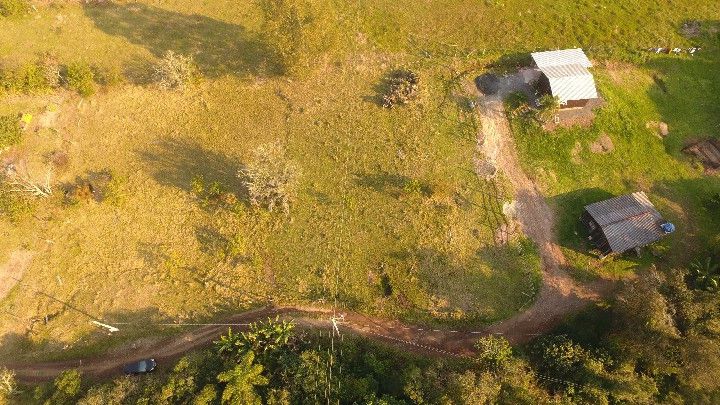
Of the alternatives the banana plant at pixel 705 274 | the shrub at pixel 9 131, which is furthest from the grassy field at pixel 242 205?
the banana plant at pixel 705 274

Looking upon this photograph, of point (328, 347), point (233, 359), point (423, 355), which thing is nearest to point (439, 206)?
point (423, 355)

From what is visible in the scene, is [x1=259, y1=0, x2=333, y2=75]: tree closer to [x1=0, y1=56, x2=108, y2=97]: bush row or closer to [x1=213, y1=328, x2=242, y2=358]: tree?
[x1=0, y1=56, x2=108, y2=97]: bush row

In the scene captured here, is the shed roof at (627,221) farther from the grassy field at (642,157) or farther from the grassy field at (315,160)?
the grassy field at (315,160)

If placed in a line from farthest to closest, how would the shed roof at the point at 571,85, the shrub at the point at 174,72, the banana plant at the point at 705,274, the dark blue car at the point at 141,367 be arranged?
the shrub at the point at 174,72 < the shed roof at the point at 571,85 < the banana plant at the point at 705,274 < the dark blue car at the point at 141,367

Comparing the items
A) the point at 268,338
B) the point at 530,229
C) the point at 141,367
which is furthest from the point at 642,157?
the point at 141,367

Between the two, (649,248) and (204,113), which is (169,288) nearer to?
(204,113)
